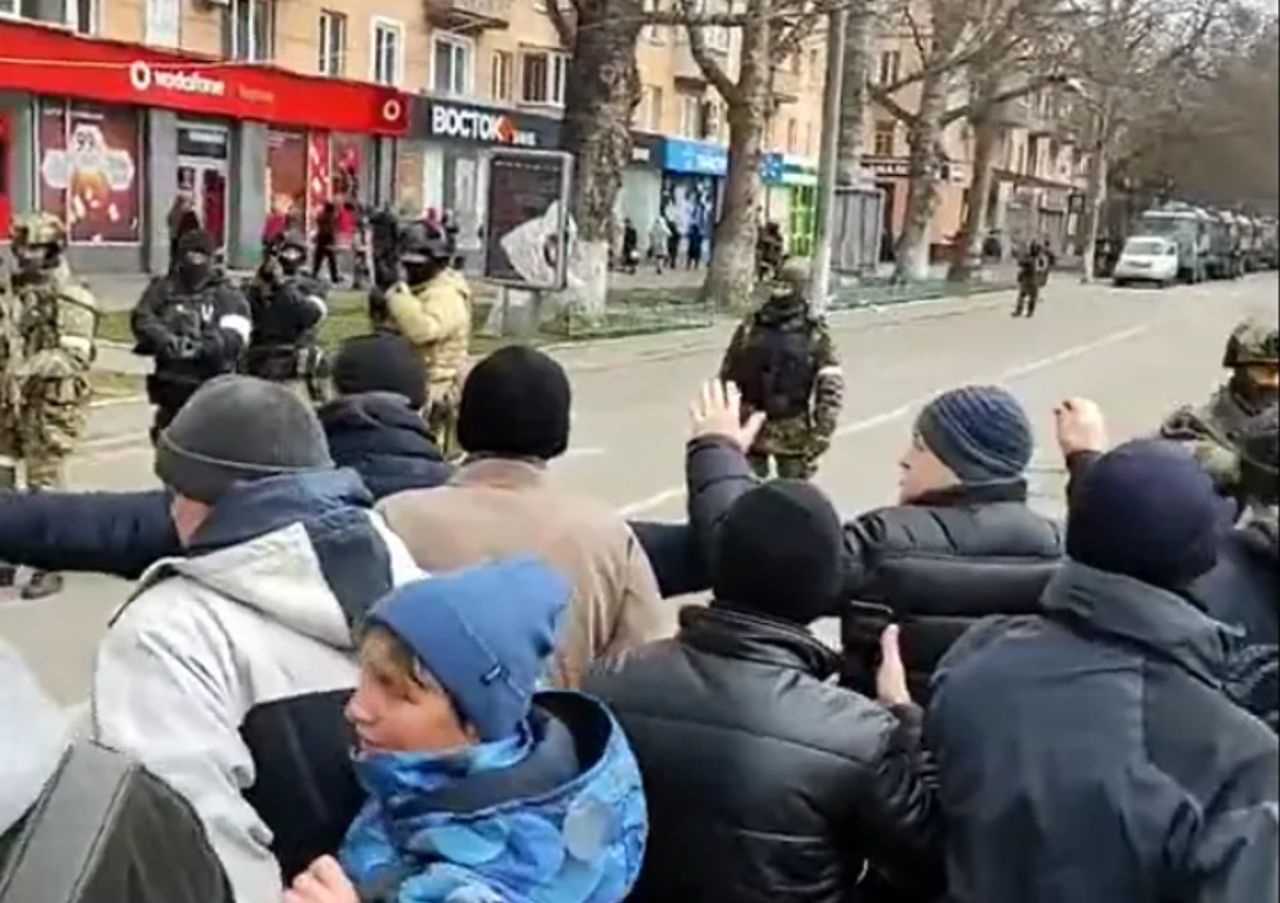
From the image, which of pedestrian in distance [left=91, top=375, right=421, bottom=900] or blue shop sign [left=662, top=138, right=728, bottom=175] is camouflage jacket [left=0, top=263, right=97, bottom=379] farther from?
blue shop sign [left=662, top=138, right=728, bottom=175]

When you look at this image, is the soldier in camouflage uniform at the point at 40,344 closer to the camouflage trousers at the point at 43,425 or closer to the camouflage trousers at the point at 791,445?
the camouflage trousers at the point at 43,425

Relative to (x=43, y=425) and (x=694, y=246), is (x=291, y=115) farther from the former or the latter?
(x=43, y=425)

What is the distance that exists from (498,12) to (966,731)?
28361 millimetres

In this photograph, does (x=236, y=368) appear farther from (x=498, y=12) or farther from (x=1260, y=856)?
(x=498, y=12)

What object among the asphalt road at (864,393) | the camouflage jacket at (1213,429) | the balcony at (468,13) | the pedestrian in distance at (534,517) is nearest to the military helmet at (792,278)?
the asphalt road at (864,393)

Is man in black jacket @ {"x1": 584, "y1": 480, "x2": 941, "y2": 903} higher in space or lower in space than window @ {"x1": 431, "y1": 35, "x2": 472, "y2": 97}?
lower

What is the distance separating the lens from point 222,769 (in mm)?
2078

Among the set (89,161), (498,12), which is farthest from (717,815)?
(498,12)

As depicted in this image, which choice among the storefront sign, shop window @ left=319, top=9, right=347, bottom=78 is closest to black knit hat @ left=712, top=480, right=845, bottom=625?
shop window @ left=319, top=9, right=347, bottom=78

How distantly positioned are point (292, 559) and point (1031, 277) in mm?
19509

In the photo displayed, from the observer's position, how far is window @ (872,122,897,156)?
3596cm

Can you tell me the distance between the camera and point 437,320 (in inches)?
319

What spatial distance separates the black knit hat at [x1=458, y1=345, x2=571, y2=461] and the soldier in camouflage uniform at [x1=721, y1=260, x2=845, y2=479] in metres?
4.50

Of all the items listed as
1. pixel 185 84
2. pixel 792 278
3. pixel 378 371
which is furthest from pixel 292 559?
pixel 185 84
